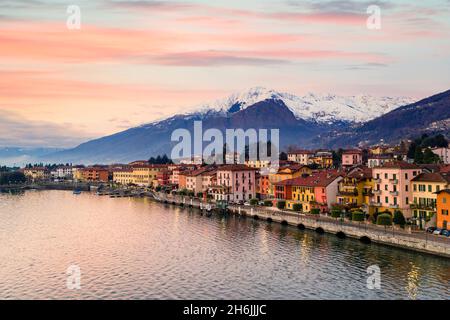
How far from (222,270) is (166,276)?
5.31 metres

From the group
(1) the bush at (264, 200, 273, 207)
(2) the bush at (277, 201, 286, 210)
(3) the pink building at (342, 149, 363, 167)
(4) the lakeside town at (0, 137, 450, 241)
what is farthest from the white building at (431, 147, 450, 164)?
(2) the bush at (277, 201, 286, 210)

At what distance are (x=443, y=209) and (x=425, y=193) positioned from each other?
727 centimetres

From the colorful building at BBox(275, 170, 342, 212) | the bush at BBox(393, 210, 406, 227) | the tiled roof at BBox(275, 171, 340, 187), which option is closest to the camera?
the bush at BBox(393, 210, 406, 227)

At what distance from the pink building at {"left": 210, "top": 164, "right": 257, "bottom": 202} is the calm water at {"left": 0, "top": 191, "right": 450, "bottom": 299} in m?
29.8

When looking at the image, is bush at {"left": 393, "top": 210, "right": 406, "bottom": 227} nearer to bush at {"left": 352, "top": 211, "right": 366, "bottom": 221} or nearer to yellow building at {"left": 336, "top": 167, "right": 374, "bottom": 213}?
bush at {"left": 352, "top": 211, "right": 366, "bottom": 221}

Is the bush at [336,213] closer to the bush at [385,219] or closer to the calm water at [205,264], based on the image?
the calm water at [205,264]

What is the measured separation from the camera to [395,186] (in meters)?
68.0

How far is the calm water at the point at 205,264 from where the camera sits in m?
42.9

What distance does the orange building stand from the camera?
2234 inches

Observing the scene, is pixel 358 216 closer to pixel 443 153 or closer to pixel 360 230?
pixel 360 230

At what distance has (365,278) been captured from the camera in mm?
45625

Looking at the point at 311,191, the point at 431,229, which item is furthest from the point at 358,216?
the point at 311,191

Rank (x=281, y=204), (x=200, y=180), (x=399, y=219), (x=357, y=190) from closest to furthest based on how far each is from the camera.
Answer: (x=399, y=219) → (x=357, y=190) → (x=281, y=204) → (x=200, y=180)

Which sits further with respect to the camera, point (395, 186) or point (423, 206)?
point (395, 186)
